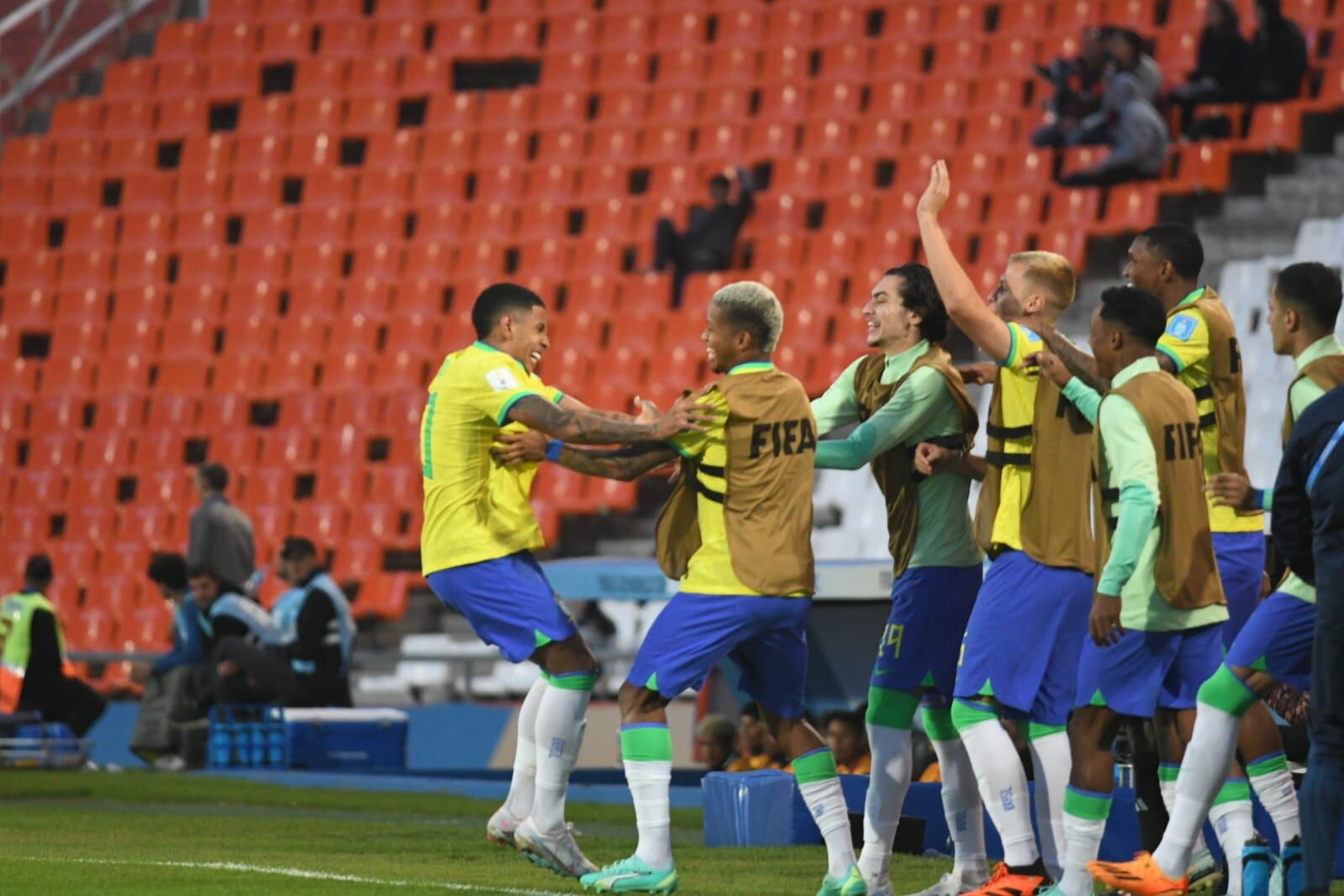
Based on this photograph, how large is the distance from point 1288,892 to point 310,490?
624 inches

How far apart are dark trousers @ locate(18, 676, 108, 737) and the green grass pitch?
2069 mm

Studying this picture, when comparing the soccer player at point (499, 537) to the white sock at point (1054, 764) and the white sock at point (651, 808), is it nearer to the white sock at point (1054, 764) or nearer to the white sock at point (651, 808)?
the white sock at point (651, 808)

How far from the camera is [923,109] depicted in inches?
776

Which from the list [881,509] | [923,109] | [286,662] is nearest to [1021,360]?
[286,662]

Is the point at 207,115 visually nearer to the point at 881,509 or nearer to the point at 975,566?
the point at 881,509

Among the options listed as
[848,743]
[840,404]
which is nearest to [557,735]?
[840,404]

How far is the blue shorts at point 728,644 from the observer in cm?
627

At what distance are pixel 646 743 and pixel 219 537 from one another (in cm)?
911

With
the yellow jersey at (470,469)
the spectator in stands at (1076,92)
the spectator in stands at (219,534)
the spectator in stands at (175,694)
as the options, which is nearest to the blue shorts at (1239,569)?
the yellow jersey at (470,469)

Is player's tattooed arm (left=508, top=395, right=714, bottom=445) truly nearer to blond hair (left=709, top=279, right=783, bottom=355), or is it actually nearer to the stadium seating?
blond hair (left=709, top=279, right=783, bottom=355)

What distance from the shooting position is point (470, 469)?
7.27m

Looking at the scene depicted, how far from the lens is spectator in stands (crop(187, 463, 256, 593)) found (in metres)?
15.0

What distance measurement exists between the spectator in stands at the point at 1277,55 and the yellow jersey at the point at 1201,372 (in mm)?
10961

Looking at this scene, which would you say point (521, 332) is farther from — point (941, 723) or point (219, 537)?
point (219, 537)
